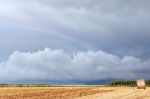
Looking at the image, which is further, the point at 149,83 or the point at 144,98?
the point at 149,83

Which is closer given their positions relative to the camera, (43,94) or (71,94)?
(71,94)

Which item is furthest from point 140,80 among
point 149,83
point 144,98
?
point 144,98

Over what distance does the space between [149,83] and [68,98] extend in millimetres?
70445

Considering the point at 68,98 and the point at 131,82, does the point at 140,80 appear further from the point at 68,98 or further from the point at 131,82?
the point at 68,98

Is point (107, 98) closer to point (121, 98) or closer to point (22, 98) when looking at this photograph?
point (121, 98)

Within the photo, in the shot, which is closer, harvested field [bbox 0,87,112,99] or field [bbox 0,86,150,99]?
harvested field [bbox 0,87,112,99]

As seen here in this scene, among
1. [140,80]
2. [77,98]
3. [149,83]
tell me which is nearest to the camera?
[77,98]

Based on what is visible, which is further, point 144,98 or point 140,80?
point 140,80

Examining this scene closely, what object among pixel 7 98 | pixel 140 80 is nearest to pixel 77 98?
pixel 7 98

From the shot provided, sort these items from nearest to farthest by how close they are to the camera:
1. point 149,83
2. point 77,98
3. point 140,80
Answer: point 77,98
point 140,80
point 149,83

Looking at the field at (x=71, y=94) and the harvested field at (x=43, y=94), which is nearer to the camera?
the harvested field at (x=43, y=94)

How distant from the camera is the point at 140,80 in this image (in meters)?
76.6

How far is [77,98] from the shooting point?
3875 centimetres

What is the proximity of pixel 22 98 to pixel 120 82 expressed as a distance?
75016 millimetres
